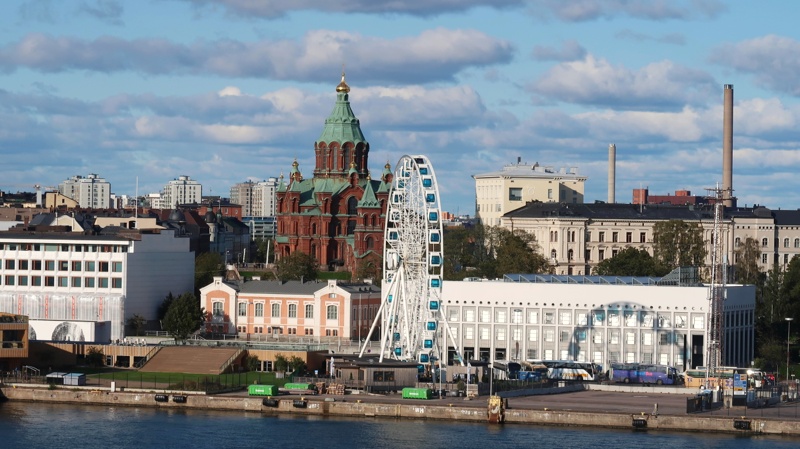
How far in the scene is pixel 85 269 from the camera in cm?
13488

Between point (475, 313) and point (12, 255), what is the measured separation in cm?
3732

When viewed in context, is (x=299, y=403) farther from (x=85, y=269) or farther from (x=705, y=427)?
(x=85, y=269)

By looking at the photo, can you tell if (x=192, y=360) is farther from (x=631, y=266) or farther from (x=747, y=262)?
(x=747, y=262)

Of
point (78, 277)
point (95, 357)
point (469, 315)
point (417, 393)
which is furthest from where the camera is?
point (78, 277)

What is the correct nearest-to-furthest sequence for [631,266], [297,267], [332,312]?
[332,312], [631,266], [297,267]

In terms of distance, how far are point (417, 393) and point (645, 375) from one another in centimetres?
1835

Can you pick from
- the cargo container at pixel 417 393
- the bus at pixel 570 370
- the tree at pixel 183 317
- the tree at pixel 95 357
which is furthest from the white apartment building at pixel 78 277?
the cargo container at pixel 417 393

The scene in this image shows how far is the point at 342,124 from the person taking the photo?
646 feet

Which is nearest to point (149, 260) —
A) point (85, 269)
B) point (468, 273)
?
point (85, 269)

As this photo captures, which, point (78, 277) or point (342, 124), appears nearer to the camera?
point (78, 277)

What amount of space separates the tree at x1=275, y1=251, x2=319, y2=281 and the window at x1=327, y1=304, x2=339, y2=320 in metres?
27.4

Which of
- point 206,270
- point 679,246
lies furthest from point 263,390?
point 679,246

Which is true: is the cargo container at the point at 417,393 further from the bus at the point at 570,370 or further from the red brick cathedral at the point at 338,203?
the red brick cathedral at the point at 338,203

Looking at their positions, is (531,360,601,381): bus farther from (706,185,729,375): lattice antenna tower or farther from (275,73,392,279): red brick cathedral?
(275,73,392,279): red brick cathedral
